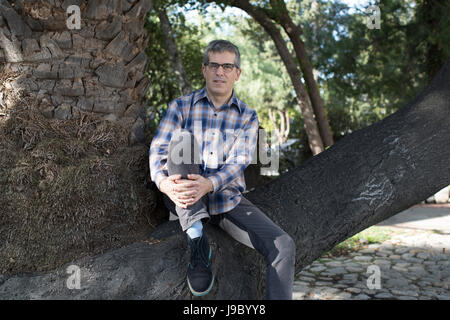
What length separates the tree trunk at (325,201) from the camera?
2.28 meters

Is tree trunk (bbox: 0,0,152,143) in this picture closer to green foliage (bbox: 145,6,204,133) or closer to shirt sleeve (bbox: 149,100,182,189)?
shirt sleeve (bbox: 149,100,182,189)

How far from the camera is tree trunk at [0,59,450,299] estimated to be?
2.28 metres

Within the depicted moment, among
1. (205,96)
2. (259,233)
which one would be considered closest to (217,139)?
(205,96)

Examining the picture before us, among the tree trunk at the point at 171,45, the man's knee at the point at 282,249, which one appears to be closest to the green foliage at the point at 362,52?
the tree trunk at the point at 171,45

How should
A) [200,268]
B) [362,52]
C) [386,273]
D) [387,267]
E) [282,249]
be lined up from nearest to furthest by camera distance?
[200,268], [282,249], [386,273], [387,267], [362,52]

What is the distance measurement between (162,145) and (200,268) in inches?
31.9

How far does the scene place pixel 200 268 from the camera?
7.35 ft

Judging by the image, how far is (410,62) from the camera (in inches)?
457

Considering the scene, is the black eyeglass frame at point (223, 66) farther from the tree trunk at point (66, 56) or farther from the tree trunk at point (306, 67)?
the tree trunk at point (306, 67)

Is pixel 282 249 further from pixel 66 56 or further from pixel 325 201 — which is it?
pixel 66 56

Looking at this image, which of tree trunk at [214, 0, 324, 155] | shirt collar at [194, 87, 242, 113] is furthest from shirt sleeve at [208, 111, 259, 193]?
tree trunk at [214, 0, 324, 155]

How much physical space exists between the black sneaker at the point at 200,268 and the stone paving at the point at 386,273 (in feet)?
7.90

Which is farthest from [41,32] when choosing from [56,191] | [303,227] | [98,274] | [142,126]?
[303,227]

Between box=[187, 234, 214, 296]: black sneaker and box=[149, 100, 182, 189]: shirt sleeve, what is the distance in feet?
1.40
